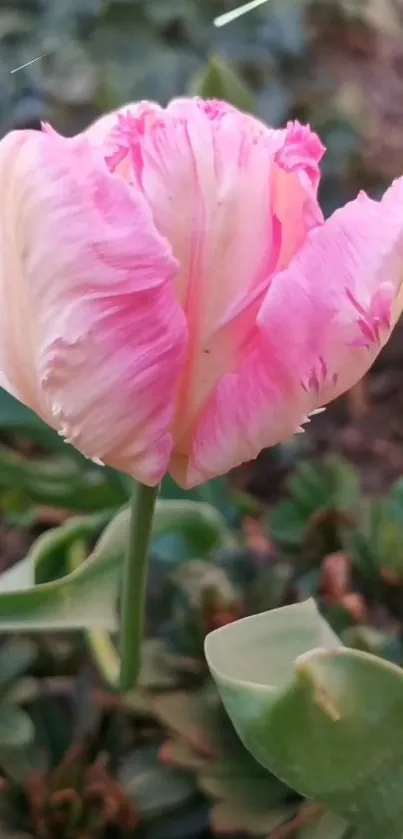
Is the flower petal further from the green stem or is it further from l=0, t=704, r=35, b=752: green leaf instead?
l=0, t=704, r=35, b=752: green leaf

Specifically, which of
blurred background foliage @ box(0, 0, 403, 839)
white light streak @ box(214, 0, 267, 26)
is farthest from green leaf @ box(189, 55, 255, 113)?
white light streak @ box(214, 0, 267, 26)

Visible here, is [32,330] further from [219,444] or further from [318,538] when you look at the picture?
[318,538]

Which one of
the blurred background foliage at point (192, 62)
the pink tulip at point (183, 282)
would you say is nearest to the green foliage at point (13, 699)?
the pink tulip at point (183, 282)

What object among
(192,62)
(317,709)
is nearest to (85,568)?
(317,709)

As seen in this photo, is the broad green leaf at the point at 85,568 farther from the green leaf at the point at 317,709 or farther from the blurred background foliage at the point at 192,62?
the blurred background foliage at the point at 192,62

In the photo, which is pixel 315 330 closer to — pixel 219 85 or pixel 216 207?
pixel 216 207
